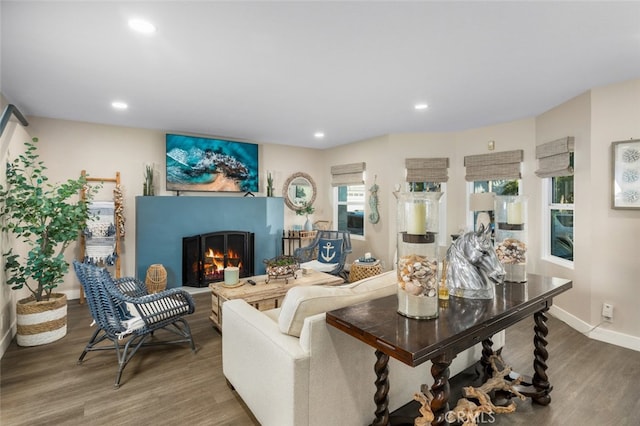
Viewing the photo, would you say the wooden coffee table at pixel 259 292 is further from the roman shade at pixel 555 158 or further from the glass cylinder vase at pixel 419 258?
the roman shade at pixel 555 158

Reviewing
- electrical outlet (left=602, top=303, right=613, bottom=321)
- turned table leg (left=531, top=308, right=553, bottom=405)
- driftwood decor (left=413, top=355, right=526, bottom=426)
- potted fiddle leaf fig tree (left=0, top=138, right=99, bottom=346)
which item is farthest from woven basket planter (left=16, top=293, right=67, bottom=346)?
electrical outlet (left=602, top=303, right=613, bottom=321)

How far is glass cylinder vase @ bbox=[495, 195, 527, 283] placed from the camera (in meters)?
2.14

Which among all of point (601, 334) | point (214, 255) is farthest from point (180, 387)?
point (601, 334)

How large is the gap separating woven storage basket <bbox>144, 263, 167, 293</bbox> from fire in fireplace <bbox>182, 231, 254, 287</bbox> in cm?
38

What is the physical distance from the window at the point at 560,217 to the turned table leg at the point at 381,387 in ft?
10.9

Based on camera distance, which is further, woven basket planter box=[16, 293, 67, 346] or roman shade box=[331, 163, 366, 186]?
roman shade box=[331, 163, 366, 186]

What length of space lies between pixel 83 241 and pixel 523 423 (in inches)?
207

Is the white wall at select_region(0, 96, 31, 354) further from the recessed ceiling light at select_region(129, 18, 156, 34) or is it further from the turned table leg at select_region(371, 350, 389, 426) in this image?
the turned table leg at select_region(371, 350, 389, 426)

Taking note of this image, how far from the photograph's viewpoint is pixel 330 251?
5168 millimetres

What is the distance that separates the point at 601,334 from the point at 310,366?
3.34 m

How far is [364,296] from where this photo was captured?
74.2 inches

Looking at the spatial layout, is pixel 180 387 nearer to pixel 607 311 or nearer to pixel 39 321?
pixel 39 321

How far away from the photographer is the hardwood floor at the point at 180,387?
199 cm

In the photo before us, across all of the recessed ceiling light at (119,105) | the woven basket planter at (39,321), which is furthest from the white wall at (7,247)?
the recessed ceiling light at (119,105)
